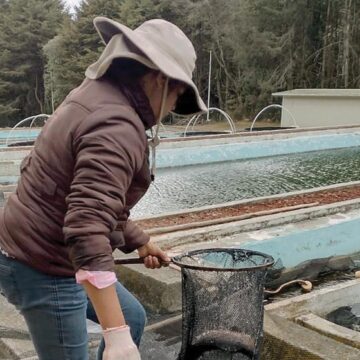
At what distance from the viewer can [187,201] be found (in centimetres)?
770

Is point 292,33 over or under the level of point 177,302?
over

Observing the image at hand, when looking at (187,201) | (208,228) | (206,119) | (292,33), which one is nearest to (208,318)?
(208,228)

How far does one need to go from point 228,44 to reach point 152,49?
27.0 metres

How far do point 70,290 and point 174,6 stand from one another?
28.4 meters

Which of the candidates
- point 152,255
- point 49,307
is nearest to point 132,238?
point 152,255

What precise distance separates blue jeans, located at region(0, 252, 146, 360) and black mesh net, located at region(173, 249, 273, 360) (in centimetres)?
61

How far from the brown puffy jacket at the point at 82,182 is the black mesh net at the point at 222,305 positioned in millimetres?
661

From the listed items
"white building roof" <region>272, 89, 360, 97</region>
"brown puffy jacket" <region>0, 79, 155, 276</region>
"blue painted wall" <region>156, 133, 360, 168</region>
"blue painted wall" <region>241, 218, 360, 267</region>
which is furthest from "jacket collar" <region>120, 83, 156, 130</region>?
"white building roof" <region>272, 89, 360, 97</region>

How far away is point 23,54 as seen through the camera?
33.7 m

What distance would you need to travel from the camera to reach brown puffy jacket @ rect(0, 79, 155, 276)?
3.84 feet

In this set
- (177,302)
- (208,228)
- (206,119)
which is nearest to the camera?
(177,302)

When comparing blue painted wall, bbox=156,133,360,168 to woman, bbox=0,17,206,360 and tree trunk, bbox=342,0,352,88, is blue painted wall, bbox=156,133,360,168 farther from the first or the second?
tree trunk, bbox=342,0,352,88

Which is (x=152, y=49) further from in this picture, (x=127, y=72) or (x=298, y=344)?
(x=298, y=344)

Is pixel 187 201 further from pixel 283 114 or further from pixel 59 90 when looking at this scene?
pixel 59 90
